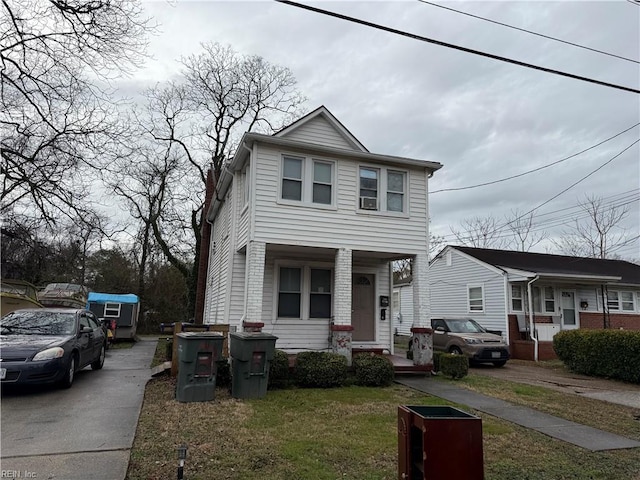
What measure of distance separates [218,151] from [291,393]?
65.0ft

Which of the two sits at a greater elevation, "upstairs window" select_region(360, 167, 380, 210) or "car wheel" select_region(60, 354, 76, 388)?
"upstairs window" select_region(360, 167, 380, 210)

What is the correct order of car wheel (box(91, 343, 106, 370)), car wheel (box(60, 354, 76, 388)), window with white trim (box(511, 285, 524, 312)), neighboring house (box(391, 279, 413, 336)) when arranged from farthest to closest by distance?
neighboring house (box(391, 279, 413, 336))
window with white trim (box(511, 285, 524, 312))
car wheel (box(91, 343, 106, 370))
car wheel (box(60, 354, 76, 388))

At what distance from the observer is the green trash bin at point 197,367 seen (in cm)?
730

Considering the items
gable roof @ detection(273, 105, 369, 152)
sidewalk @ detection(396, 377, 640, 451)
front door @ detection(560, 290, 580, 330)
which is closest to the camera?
sidewalk @ detection(396, 377, 640, 451)

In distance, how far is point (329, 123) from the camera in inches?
462

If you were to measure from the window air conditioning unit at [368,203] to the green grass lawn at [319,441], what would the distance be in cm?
503

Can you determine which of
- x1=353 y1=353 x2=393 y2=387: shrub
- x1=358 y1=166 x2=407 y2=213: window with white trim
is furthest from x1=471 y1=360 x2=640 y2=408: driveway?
x1=358 y1=166 x2=407 y2=213: window with white trim

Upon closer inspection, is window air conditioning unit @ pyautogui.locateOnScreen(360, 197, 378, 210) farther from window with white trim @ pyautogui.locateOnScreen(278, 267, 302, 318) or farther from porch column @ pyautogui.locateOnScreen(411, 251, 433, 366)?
window with white trim @ pyautogui.locateOnScreen(278, 267, 302, 318)

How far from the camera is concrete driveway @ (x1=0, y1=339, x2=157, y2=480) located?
4.16 metres

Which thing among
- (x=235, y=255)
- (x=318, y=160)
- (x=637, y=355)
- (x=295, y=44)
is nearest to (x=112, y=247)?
(x=235, y=255)

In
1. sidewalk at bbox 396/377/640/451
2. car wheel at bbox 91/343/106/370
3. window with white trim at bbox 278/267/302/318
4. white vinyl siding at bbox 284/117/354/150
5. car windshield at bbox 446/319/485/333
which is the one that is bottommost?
sidewalk at bbox 396/377/640/451

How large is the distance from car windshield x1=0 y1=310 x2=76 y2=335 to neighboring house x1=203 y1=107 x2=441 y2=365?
366cm

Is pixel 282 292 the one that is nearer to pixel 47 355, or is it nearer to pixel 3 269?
pixel 47 355

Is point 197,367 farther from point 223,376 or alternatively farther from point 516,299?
point 516,299
